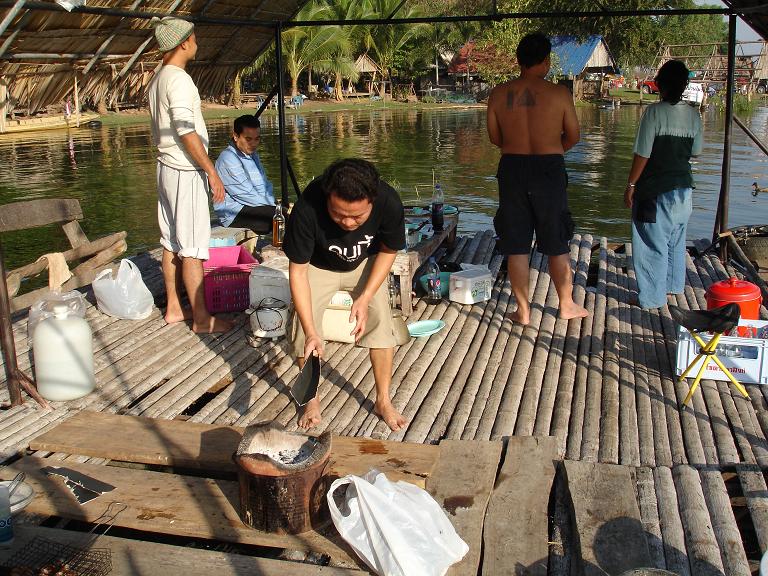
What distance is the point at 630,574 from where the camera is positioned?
2.67 m

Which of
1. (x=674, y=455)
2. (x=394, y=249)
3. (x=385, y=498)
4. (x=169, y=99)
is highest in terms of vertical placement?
(x=169, y=99)

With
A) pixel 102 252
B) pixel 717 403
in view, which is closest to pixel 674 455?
pixel 717 403

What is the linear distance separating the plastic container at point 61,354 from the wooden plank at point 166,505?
0.74 m

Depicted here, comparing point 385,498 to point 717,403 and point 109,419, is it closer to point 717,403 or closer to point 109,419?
point 109,419

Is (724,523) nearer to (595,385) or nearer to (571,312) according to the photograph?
(595,385)

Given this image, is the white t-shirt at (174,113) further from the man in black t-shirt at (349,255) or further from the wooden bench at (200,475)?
the wooden bench at (200,475)

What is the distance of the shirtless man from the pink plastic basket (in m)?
1.97

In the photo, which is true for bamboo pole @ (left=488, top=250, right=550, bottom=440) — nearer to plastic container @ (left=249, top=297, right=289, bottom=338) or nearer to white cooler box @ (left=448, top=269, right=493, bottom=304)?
white cooler box @ (left=448, top=269, right=493, bottom=304)

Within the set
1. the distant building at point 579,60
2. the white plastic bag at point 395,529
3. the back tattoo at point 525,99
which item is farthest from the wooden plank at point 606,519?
the distant building at point 579,60

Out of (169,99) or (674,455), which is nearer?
(674,455)

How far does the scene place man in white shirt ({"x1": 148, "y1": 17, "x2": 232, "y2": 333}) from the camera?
513cm

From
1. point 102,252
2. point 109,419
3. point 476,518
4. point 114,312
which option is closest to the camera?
point 476,518

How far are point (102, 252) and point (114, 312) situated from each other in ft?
7.10

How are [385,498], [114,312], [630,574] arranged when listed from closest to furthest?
[630,574], [385,498], [114,312]
